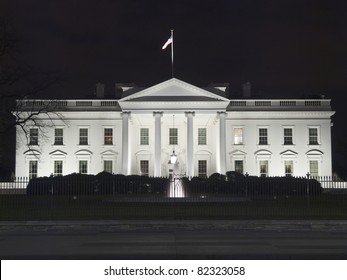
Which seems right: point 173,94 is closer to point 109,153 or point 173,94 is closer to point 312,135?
point 109,153

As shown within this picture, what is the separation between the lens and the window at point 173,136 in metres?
58.8

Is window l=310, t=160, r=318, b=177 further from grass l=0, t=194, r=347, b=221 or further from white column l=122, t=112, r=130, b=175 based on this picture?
grass l=0, t=194, r=347, b=221

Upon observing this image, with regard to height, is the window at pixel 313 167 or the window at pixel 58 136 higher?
the window at pixel 58 136

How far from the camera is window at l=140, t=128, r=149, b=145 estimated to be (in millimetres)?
59031

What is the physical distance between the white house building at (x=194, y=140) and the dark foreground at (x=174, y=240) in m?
37.5

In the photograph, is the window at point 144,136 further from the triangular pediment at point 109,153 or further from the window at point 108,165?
the window at point 108,165

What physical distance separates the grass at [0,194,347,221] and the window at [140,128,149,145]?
2784cm

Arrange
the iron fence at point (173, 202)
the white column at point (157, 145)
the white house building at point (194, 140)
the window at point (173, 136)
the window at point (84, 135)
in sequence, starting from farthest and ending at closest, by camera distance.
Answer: the window at point (84, 135) < the window at point (173, 136) < the white house building at point (194, 140) < the white column at point (157, 145) < the iron fence at point (173, 202)

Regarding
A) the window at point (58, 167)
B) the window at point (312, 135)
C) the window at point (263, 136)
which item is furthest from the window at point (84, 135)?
the window at point (312, 135)

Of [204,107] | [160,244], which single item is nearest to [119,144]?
[204,107]

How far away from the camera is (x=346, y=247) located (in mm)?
14445

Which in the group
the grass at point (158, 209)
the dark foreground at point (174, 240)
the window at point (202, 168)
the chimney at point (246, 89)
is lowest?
the dark foreground at point (174, 240)

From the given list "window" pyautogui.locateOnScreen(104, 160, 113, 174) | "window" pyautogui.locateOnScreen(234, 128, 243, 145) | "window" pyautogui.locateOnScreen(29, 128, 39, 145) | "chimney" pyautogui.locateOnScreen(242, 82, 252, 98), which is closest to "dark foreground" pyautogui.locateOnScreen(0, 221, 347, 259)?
"window" pyautogui.locateOnScreen(234, 128, 243, 145)

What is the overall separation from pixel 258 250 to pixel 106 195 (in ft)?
66.5
